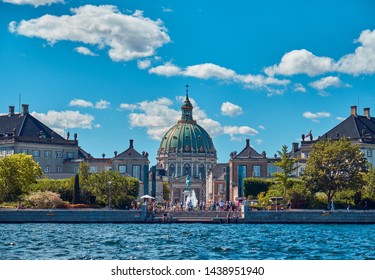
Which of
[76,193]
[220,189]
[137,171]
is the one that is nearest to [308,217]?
[76,193]

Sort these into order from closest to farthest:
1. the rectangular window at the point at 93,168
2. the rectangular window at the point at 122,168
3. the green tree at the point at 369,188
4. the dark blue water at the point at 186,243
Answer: the dark blue water at the point at 186,243 → the green tree at the point at 369,188 → the rectangular window at the point at 122,168 → the rectangular window at the point at 93,168

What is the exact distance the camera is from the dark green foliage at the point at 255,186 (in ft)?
350

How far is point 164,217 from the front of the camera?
79.7m

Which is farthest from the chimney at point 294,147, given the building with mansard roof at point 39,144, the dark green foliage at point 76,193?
the dark green foliage at point 76,193

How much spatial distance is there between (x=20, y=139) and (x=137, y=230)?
62254mm

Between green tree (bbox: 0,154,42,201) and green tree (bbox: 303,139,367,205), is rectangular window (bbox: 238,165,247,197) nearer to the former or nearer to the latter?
green tree (bbox: 303,139,367,205)

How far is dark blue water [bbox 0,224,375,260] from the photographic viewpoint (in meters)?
43.7

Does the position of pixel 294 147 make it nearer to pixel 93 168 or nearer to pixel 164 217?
pixel 93 168

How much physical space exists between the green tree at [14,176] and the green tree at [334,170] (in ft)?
98.9

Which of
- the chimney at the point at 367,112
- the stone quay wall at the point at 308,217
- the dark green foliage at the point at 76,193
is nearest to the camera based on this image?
the stone quay wall at the point at 308,217

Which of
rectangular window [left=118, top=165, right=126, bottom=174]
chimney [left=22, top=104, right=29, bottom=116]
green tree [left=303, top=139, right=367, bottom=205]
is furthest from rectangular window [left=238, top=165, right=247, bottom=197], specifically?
chimney [left=22, top=104, right=29, bottom=116]

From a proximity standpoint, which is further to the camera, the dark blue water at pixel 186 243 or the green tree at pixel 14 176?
the green tree at pixel 14 176

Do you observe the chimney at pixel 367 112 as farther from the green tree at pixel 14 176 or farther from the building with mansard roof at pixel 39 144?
the green tree at pixel 14 176
